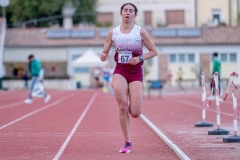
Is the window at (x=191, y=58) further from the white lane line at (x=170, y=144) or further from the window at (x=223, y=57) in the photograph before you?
the white lane line at (x=170, y=144)

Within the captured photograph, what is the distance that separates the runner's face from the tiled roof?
54156 millimetres

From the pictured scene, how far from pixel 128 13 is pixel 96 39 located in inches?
2202

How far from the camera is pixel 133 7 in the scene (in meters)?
12.0

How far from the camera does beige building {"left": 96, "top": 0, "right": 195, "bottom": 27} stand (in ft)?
252

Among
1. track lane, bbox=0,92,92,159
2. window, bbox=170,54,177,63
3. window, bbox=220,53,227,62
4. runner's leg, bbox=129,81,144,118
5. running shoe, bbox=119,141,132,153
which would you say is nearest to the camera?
runner's leg, bbox=129,81,144,118

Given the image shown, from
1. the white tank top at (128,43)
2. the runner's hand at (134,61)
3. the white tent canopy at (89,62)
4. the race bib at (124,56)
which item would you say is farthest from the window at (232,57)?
the runner's hand at (134,61)

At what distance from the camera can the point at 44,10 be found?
76.0 metres

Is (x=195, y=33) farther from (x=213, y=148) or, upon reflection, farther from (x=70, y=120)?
(x=213, y=148)

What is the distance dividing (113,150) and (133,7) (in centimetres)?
245

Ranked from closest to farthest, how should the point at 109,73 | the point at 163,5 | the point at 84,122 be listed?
the point at 84,122
the point at 109,73
the point at 163,5

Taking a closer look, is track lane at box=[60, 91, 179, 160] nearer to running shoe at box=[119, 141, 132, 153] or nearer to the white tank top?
running shoe at box=[119, 141, 132, 153]

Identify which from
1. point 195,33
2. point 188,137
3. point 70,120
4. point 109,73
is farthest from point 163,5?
point 188,137

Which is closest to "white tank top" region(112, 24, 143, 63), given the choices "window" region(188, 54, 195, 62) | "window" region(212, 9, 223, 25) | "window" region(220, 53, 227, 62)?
"window" region(220, 53, 227, 62)

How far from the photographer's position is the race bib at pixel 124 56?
12.0 m
